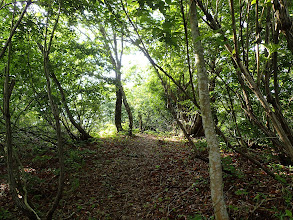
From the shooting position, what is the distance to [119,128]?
12078 millimetres

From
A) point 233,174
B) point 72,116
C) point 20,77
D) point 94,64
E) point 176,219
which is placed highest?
point 94,64

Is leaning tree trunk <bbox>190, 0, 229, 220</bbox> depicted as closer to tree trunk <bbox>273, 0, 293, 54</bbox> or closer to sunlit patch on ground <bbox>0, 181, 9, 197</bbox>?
tree trunk <bbox>273, 0, 293, 54</bbox>

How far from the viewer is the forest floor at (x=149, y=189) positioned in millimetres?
3358

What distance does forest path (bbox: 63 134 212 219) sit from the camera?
13.0ft

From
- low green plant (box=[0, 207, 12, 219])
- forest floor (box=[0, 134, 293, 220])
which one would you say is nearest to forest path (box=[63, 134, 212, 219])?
forest floor (box=[0, 134, 293, 220])

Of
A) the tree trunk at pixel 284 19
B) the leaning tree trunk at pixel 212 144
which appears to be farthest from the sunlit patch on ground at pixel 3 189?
the tree trunk at pixel 284 19

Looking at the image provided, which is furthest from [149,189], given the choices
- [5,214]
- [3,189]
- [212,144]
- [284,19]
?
[284,19]

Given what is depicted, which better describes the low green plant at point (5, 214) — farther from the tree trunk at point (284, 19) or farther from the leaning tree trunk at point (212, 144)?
the tree trunk at point (284, 19)

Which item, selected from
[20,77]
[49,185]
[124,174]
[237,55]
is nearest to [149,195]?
[124,174]

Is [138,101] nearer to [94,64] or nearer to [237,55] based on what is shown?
[94,64]

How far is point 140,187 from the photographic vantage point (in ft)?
17.1

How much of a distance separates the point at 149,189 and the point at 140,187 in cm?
36

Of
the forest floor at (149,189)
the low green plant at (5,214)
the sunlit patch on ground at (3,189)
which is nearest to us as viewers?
the forest floor at (149,189)

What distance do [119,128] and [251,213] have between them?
32.0ft
